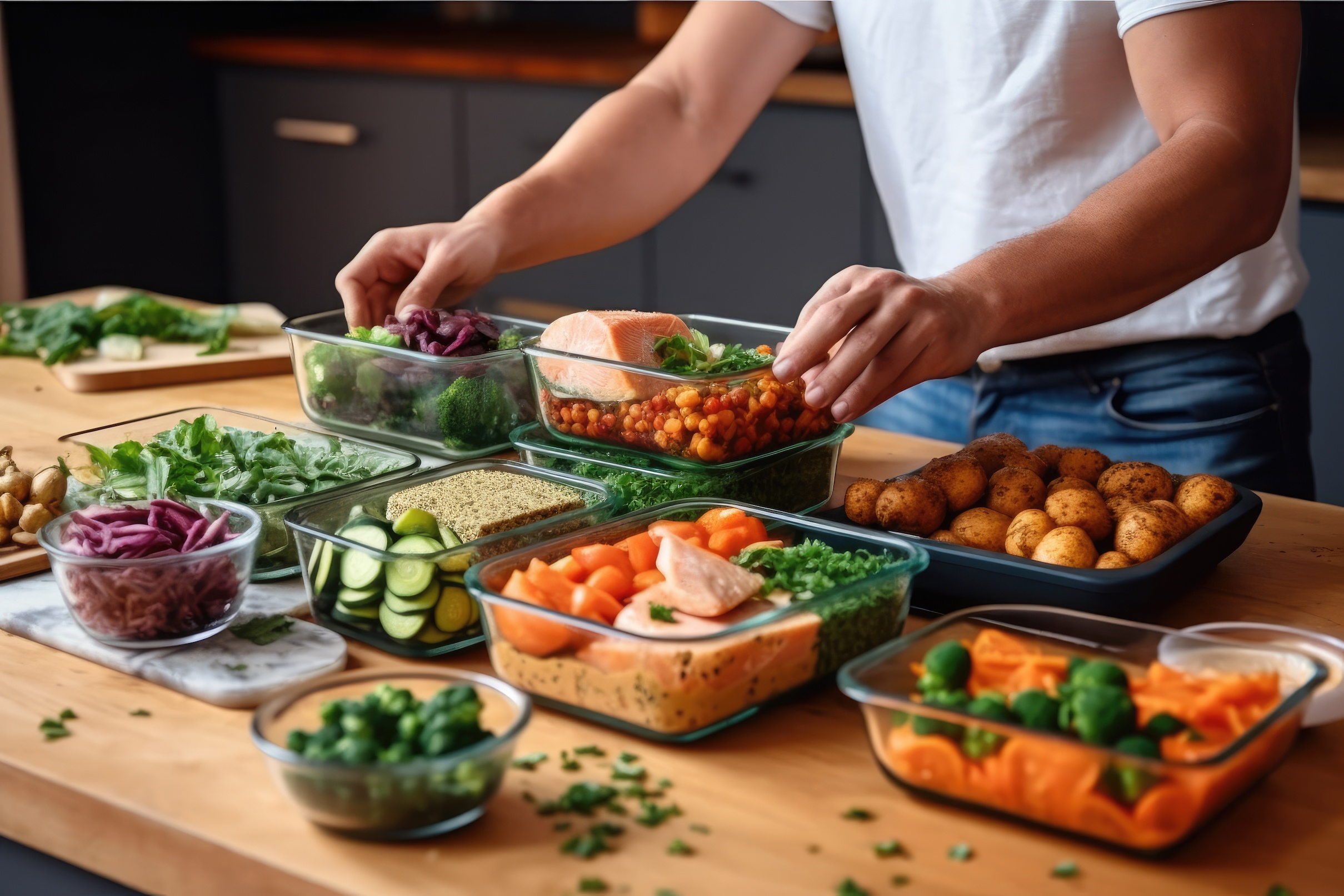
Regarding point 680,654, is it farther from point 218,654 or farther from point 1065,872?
point 218,654

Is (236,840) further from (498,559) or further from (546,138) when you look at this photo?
(546,138)

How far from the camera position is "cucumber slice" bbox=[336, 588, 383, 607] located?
105 centimetres

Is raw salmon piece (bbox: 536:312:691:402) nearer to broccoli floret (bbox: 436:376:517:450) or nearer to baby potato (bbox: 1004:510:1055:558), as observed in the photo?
broccoli floret (bbox: 436:376:517:450)

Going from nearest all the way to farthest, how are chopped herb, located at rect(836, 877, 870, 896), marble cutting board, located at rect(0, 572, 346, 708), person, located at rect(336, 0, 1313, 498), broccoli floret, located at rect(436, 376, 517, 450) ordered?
chopped herb, located at rect(836, 877, 870, 896), marble cutting board, located at rect(0, 572, 346, 708), person, located at rect(336, 0, 1313, 498), broccoli floret, located at rect(436, 376, 517, 450)

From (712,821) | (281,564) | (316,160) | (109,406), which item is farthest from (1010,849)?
(316,160)

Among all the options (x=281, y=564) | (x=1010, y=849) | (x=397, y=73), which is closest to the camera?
(x=1010, y=849)

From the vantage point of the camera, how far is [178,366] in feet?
6.41

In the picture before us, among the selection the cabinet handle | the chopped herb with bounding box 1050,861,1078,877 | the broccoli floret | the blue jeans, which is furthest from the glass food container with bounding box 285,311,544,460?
the cabinet handle

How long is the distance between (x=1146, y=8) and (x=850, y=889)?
3.18 ft

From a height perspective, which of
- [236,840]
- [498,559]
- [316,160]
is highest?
[316,160]

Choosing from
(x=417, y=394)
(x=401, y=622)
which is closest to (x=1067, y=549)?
(x=401, y=622)

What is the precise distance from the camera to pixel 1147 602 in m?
1.06

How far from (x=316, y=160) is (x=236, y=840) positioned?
335 cm

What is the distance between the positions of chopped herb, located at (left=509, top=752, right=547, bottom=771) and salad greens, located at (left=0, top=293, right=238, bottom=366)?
1.31 m
